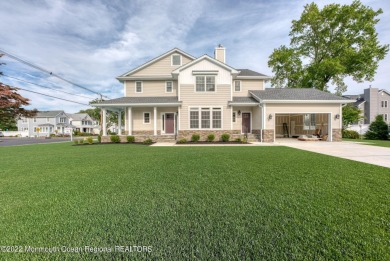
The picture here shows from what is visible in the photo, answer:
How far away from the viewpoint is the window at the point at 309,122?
16.7 meters

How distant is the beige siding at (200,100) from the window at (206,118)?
342mm

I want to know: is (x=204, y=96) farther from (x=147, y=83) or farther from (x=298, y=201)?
(x=298, y=201)

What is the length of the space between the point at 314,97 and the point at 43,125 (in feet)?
197

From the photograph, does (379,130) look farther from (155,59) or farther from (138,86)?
(138,86)

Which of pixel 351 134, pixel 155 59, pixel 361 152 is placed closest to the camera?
pixel 361 152

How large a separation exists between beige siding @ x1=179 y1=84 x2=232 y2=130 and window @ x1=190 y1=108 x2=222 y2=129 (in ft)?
1.12


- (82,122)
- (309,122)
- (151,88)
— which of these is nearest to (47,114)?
(82,122)

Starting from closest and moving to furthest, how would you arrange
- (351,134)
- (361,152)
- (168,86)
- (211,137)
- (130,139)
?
(361,152) < (211,137) < (130,139) < (168,86) < (351,134)

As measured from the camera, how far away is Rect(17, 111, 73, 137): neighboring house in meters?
45.4

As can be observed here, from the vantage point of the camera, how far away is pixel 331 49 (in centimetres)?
2145

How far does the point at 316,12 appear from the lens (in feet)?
69.5

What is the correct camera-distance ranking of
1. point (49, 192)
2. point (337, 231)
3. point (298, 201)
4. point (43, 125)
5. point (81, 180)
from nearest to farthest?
point (337, 231)
point (298, 201)
point (49, 192)
point (81, 180)
point (43, 125)

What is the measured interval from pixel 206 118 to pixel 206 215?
12.0m

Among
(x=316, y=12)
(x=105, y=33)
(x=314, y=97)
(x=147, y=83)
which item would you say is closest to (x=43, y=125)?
(x=105, y=33)
